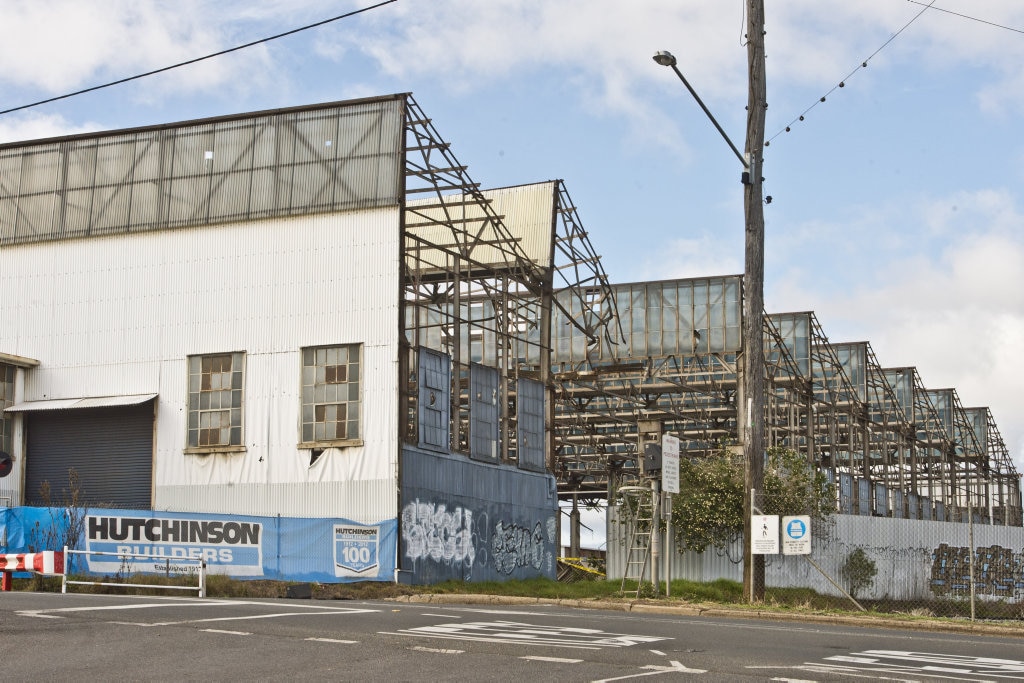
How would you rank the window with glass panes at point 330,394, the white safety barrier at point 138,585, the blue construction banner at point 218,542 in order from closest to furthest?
the white safety barrier at point 138,585 < the blue construction banner at point 218,542 < the window with glass panes at point 330,394

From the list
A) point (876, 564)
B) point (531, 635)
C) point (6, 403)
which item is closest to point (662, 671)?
point (531, 635)

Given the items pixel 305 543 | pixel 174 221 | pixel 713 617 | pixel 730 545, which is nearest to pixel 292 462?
pixel 305 543

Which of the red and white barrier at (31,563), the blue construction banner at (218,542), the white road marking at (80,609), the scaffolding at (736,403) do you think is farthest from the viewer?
the scaffolding at (736,403)

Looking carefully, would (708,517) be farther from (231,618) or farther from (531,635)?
(531,635)

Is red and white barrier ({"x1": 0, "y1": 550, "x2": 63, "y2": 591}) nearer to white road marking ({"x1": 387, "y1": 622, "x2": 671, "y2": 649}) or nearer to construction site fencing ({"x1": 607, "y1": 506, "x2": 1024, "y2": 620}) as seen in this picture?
white road marking ({"x1": 387, "y1": 622, "x2": 671, "y2": 649})

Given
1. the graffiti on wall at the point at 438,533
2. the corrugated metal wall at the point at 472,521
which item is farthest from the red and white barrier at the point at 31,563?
the graffiti on wall at the point at 438,533

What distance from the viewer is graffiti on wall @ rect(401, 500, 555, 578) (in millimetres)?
31594

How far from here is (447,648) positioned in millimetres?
13406

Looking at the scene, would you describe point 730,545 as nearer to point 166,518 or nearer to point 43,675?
point 166,518

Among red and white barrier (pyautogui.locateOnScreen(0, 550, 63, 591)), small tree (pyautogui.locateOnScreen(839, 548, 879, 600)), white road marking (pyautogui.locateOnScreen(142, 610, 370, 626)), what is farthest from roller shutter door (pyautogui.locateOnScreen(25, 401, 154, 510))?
small tree (pyautogui.locateOnScreen(839, 548, 879, 600))

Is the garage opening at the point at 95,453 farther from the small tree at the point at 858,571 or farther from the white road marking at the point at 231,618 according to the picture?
the small tree at the point at 858,571

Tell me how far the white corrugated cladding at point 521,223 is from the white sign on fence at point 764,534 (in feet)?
61.8

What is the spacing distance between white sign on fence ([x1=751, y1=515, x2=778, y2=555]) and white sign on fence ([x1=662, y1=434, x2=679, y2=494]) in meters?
2.02

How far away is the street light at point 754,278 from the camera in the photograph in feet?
74.9
